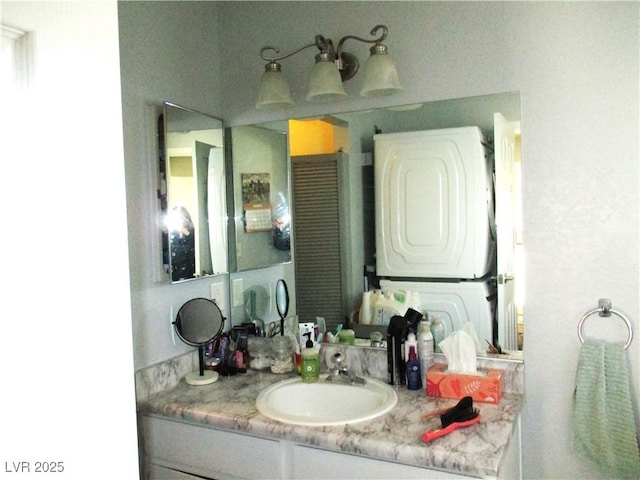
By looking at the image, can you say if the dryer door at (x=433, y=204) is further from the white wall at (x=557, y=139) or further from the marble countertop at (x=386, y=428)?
the marble countertop at (x=386, y=428)

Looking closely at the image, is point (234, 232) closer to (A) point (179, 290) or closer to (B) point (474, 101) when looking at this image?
(A) point (179, 290)

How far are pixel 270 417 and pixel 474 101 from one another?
3.95ft

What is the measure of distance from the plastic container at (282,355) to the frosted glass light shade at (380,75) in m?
0.99

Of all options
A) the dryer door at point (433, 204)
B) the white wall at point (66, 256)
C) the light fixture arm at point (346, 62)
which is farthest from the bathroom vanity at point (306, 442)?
the light fixture arm at point (346, 62)

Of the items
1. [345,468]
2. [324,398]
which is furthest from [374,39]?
[345,468]

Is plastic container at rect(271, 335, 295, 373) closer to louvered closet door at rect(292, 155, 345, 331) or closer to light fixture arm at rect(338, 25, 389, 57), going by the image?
louvered closet door at rect(292, 155, 345, 331)

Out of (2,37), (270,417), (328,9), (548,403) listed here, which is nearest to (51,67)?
(2,37)

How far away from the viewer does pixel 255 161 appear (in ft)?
6.84

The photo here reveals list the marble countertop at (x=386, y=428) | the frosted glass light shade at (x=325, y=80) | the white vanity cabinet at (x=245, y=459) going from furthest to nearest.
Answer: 1. the frosted glass light shade at (x=325, y=80)
2. the white vanity cabinet at (x=245, y=459)
3. the marble countertop at (x=386, y=428)

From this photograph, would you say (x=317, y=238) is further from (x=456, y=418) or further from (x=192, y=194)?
(x=456, y=418)

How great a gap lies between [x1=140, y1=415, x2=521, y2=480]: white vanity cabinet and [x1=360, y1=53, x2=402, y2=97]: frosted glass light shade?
1.14m

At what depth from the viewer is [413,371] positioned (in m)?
1.65

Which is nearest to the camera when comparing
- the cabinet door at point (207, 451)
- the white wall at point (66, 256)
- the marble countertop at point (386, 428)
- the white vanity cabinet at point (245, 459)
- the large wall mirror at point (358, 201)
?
the white wall at point (66, 256)

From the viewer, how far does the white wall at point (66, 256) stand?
0.58 m
